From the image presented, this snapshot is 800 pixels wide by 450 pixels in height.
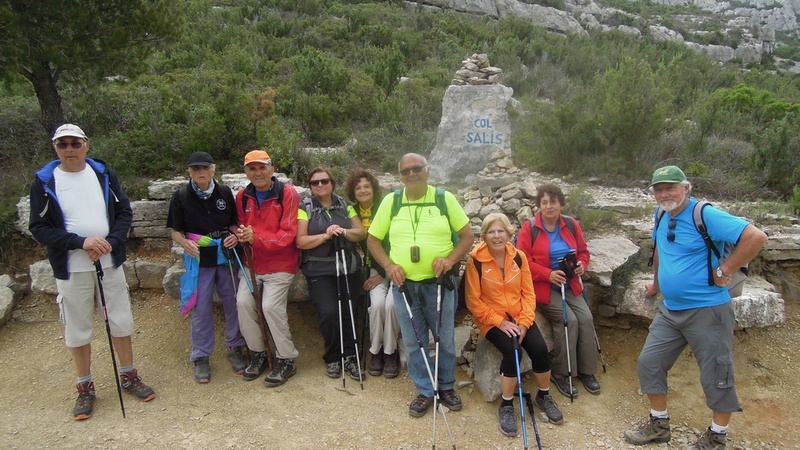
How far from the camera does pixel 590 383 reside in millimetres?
A: 4484

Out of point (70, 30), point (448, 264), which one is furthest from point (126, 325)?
point (70, 30)

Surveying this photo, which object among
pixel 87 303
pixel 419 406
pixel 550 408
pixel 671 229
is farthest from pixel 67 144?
pixel 671 229

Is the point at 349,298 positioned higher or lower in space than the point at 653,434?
higher

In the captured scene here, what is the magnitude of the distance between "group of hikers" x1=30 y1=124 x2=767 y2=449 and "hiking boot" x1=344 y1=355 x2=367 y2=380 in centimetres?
1

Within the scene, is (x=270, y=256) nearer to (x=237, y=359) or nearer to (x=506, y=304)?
(x=237, y=359)

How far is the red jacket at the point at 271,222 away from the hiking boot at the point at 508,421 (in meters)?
2.25

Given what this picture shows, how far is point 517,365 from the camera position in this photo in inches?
149

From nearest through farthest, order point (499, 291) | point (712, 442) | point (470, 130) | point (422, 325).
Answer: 1. point (712, 442)
2. point (499, 291)
3. point (422, 325)
4. point (470, 130)

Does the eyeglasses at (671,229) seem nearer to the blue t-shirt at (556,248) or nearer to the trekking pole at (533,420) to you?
the blue t-shirt at (556,248)

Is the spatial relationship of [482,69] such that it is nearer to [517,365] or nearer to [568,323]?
[568,323]

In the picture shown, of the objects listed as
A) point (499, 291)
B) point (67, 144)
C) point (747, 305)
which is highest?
point (67, 144)

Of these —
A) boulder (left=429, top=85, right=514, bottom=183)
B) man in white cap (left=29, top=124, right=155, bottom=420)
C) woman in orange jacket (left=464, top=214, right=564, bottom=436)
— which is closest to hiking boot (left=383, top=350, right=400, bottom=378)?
woman in orange jacket (left=464, top=214, right=564, bottom=436)

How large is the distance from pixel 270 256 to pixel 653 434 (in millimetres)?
3550

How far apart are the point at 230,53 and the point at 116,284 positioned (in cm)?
1157
